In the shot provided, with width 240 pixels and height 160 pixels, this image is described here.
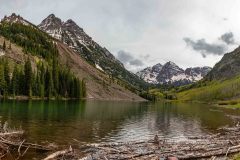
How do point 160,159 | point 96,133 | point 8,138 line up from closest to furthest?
point 160,159, point 8,138, point 96,133

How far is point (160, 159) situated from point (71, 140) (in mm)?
25008

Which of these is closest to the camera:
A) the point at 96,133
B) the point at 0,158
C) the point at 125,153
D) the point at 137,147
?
the point at 0,158

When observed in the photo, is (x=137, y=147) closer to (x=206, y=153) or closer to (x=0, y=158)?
(x=206, y=153)

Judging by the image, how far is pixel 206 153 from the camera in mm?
44188

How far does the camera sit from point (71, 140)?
5859cm

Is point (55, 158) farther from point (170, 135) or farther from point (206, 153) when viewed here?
point (170, 135)

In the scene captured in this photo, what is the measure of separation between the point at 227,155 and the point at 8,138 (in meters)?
29.6

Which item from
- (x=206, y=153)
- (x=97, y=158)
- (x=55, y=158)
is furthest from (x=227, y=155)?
(x=55, y=158)

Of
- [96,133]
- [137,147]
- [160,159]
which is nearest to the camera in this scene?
[160,159]

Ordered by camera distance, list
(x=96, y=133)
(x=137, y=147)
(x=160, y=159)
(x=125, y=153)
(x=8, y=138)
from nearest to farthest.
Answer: (x=160, y=159), (x=125, y=153), (x=8, y=138), (x=137, y=147), (x=96, y=133)

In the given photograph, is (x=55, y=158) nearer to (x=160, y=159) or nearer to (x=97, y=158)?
(x=97, y=158)

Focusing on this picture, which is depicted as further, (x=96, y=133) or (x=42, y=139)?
(x=96, y=133)

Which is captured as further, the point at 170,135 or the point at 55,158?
the point at 170,135

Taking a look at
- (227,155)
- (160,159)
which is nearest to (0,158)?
(160,159)
